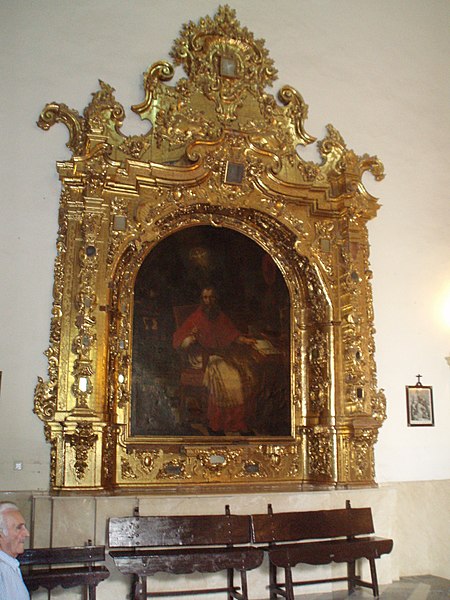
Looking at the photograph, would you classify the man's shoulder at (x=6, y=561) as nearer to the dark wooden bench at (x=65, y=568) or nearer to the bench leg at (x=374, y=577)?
the dark wooden bench at (x=65, y=568)

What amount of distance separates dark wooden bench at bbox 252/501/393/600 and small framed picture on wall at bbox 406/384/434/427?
1630mm

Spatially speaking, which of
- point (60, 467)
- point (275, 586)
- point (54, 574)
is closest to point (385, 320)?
point (275, 586)

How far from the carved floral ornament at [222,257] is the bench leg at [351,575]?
3.03ft

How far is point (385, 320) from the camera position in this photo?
31.2ft

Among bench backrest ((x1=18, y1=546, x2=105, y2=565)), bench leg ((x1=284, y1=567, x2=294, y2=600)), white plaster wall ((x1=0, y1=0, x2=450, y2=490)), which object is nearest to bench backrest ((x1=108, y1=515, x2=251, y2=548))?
bench backrest ((x1=18, y1=546, x2=105, y2=565))

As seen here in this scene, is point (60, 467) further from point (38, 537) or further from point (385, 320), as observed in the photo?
point (385, 320)

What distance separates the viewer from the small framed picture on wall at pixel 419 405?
938cm

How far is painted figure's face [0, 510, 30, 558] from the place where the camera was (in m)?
4.59

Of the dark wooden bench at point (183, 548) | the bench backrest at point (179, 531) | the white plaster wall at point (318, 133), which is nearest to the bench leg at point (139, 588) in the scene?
the dark wooden bench at point (183, 548)

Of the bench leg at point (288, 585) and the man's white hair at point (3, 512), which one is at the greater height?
the man's white hair at point (3, 512)

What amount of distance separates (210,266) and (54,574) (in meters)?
4.08

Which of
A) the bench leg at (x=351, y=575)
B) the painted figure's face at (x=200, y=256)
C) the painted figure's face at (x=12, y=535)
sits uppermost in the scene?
the painted figure's face at (x=200, y=256)

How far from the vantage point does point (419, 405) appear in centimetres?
945

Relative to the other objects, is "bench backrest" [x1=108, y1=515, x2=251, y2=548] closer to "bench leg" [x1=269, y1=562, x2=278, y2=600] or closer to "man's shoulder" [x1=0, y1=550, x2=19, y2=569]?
"bench leg" [x1=269, y1=562, x2=278, y2=600]
